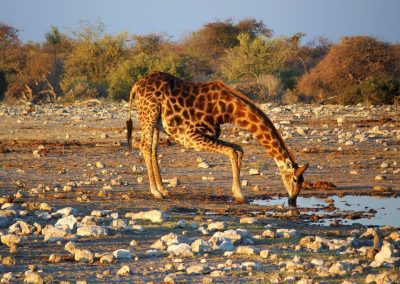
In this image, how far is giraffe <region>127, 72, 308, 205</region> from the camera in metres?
12.0

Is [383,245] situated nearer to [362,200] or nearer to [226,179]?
[362,200]

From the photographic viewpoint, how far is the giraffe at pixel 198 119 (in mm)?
11992

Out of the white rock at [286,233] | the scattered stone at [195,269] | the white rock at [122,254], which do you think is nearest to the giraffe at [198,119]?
the white rock at [286,233]

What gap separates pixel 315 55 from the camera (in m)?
57.4

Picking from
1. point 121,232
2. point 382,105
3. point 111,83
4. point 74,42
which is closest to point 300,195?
point 121,232

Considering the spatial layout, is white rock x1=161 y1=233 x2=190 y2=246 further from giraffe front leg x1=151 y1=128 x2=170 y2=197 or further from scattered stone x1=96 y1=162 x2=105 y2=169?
scattered stone x1=96 y1=162 x2=105 y2=169

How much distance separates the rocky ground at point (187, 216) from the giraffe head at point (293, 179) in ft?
1.21

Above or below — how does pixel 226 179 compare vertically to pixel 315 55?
below

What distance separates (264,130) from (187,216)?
2.69m

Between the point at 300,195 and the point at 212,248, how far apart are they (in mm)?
4682

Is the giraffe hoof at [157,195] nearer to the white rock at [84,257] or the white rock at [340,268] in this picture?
the white rock at [84,257]

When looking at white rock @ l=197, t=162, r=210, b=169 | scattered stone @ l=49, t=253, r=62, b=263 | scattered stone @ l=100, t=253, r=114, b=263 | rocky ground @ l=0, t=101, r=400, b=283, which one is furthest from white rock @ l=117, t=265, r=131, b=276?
white rock @ l=197, t=162, r=210, b=169

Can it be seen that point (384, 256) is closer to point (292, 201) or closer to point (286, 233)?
point (286, 233)

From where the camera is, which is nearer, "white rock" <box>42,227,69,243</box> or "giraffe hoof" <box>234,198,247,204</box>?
"white rock" <box>42,227,69,243</box>
